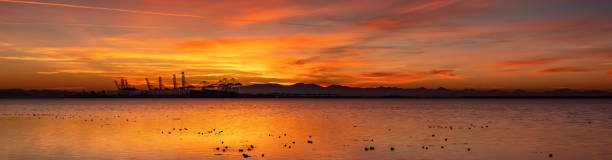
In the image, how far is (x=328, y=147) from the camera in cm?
3581

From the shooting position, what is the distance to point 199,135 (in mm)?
44531

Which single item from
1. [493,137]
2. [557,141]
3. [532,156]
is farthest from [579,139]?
[532,156]

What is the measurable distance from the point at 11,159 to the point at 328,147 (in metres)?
19.4

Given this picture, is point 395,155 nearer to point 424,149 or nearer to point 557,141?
point 424,149

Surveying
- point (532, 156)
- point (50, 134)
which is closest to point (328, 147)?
point (532, 156)

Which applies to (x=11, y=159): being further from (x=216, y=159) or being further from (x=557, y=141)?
(x=557, y=141)

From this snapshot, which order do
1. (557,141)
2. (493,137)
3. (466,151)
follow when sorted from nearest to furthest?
1. (466,151)
2. (557,141)
3. (493,137)

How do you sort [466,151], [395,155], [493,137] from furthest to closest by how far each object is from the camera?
[493,137] → [466,151] → [395,155]

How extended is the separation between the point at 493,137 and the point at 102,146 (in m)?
31.4

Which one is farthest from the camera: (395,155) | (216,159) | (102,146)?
(102,146)

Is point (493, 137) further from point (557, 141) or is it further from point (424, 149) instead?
point (424, 149)

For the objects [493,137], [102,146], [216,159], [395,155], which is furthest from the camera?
[493,137]

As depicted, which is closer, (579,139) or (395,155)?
(395,155)

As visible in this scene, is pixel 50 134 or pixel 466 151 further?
pixel 50 134
